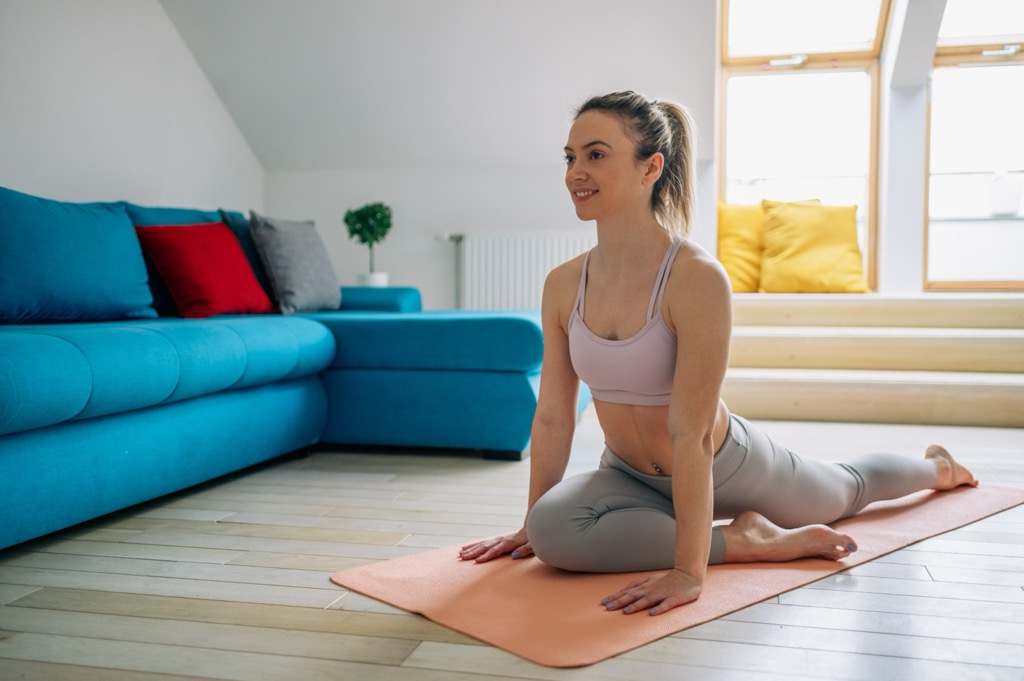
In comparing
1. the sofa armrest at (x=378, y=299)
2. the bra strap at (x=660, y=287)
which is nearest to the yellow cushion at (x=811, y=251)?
the sofa armrest at (x=378, y=299)

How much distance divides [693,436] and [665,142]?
555mm

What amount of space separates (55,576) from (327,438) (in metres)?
1.40

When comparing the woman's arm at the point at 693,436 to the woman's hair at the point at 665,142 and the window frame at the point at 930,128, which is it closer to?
the woman's hair at the point at 665,142

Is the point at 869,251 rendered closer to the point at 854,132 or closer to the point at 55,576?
the point at 854,132

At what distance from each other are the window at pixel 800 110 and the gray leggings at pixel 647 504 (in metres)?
4.04

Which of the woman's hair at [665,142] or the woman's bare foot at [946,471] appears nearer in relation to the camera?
the woman's hair at [665,142]

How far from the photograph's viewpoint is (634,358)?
1.63 metres

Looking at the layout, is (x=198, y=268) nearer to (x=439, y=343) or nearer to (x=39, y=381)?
(x=439, y=343)

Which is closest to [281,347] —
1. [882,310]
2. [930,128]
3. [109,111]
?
[109,111]

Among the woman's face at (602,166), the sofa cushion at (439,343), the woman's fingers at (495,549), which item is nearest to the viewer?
the woman's face at (602,166)

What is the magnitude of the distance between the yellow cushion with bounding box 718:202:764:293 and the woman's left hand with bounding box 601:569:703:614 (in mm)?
3956

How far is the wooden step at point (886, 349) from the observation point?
4098 mm

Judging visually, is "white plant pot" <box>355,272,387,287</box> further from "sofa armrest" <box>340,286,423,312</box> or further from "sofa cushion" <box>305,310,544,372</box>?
"sofa cushion" <box>305,310,544,372</box>

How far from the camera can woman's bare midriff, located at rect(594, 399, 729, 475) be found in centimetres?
168
